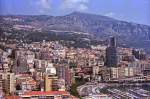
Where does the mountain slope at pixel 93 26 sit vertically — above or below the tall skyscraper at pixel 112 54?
above

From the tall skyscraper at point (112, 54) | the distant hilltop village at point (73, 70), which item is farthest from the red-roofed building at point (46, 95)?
the tall skyscraper at point (112, 54)

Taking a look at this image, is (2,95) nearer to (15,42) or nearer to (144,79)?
(15,42)

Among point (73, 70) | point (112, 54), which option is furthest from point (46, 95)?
point (112, 54)

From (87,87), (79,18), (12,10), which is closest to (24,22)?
(12,10)

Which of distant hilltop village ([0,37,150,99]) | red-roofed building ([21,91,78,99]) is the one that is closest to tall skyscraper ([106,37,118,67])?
distant hilltop village ([0,37,150,99])

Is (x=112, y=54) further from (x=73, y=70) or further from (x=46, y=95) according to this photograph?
(x=46, y=95)

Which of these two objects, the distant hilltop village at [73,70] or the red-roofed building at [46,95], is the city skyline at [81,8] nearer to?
the distant hilltop village at [73,70]

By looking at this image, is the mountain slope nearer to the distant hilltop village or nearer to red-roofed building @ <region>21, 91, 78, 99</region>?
the distant hilltop village
